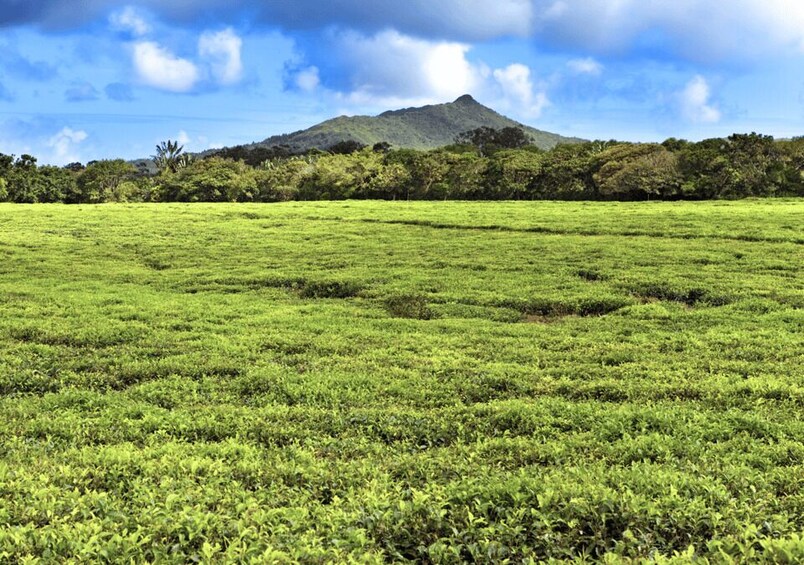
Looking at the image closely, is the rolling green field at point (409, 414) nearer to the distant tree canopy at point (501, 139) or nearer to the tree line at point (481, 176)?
the tree line at point (481, 176)

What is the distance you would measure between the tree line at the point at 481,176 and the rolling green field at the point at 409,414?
39096mm

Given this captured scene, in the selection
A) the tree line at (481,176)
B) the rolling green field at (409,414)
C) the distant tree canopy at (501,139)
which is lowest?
the rolling green field at (409,414)

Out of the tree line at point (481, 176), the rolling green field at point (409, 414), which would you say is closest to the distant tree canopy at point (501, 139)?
the tree line at point (481, 176)

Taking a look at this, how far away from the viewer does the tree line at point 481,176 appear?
5659cm

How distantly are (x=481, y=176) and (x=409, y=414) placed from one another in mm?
66214

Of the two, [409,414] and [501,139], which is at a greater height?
[501,139]

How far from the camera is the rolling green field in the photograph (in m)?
5.20

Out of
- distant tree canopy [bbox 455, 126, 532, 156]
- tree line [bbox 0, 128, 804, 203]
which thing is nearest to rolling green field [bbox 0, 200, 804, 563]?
tree line [bbox 0, 128, 804, 203]

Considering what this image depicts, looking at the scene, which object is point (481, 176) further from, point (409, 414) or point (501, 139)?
point (501, 139)

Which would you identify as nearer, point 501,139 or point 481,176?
point 481,176

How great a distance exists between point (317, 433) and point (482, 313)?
8.19 meters

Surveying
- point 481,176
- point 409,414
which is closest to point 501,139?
point 481,176

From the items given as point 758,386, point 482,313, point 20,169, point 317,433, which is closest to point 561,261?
point 482,313

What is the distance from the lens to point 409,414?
330 inches
